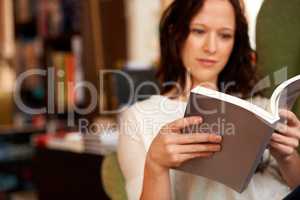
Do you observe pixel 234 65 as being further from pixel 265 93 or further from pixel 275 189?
pixel 275 189

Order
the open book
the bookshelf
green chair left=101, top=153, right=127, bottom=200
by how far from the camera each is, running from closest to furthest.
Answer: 1. the open book
2. green chair left=101, top=153, right=127, bottom=200
3. the bookshelf

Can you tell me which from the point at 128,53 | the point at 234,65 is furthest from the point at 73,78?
the point at 234,65

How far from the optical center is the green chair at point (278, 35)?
105 centimetres

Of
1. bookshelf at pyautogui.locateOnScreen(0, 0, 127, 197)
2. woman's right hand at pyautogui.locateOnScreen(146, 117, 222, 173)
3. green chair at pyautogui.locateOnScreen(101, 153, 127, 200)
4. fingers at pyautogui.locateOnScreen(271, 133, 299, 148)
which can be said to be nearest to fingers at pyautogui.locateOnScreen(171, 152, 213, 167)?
woman's right hand at pyautogui.locateOnScreen(146, 117, 222, 173)

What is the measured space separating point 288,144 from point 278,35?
0.32m

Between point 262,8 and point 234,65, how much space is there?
15cm

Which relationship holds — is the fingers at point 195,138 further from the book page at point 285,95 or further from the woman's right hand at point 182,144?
the book page at point 285,95

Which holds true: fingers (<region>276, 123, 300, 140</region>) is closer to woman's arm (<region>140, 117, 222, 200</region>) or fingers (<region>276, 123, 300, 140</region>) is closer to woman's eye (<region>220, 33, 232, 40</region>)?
woman's arm (<region>140, 117, 222, 200</region>)

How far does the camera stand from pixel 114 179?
111 cm

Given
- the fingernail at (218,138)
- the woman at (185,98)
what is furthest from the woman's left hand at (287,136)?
the fingernail at (218,138)

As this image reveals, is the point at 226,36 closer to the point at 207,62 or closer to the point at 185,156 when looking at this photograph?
the point at 207,62

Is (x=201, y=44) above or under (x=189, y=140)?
above

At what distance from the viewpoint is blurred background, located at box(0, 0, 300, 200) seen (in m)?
1.43

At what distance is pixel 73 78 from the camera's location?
214 centimetres
